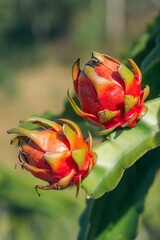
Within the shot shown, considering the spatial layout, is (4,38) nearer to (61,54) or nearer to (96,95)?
(61,54)

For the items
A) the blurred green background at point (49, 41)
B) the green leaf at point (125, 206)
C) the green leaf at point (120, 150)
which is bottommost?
the blurred green background at point (49, 41)

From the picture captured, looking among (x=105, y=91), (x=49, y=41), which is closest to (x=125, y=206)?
(x=105, y=91)

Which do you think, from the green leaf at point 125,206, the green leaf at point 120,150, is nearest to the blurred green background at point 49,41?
the green leaf at point 125,206

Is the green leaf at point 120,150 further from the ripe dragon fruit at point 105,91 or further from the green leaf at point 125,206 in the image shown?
the green leaf at point 125,206

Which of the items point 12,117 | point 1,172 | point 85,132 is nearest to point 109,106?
point 85,132

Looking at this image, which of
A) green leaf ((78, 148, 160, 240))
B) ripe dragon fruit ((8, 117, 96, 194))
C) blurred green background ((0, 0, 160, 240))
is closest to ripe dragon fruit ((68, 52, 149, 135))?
ripe dragon fruit ((8, 117, 96, 194))

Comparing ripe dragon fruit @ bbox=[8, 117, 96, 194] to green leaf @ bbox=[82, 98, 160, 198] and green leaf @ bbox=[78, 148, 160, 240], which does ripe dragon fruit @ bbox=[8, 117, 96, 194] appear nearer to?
green leaf @ bbox=[82, 98, 160, 198]

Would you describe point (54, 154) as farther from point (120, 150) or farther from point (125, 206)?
point (125, 206)
